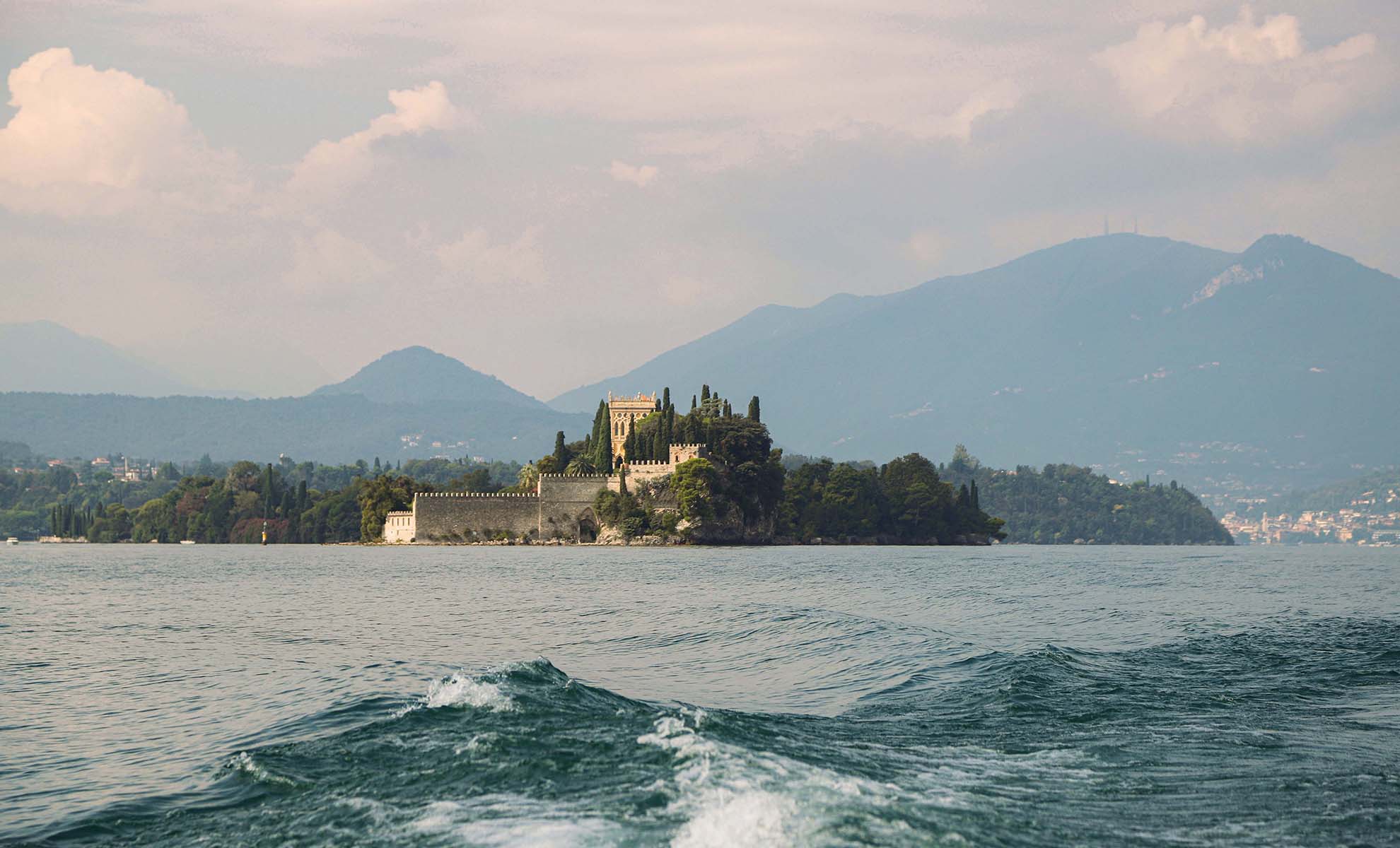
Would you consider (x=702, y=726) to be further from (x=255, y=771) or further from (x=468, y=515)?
(x=468, y=515)

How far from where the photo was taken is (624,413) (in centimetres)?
13325

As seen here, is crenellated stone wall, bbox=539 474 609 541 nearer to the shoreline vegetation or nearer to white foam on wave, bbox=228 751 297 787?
the shoreline vegetation

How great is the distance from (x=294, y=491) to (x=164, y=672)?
120 meters

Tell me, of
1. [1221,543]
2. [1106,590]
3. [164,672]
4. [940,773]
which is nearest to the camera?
[940,773]

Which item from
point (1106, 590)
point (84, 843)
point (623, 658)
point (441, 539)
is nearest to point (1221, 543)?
point (441, 539)

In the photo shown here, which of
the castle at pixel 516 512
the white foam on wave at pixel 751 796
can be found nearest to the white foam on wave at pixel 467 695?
the white foam on wave at pixel 751 796

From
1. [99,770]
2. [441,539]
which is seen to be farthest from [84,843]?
[441,539]

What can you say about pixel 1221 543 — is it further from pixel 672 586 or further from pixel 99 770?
pixel 99 770

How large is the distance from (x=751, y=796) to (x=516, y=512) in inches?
4110

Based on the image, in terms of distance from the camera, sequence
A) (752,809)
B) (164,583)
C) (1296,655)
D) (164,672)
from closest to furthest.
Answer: (752,809)
(164,672)
(1296,655)
(164,583)

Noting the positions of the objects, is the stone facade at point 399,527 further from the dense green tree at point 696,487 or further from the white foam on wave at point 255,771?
the white foam on wave at point 255,771

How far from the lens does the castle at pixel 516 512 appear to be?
11081cm

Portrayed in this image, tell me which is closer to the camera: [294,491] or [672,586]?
[672,586]

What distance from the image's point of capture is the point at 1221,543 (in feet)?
633
